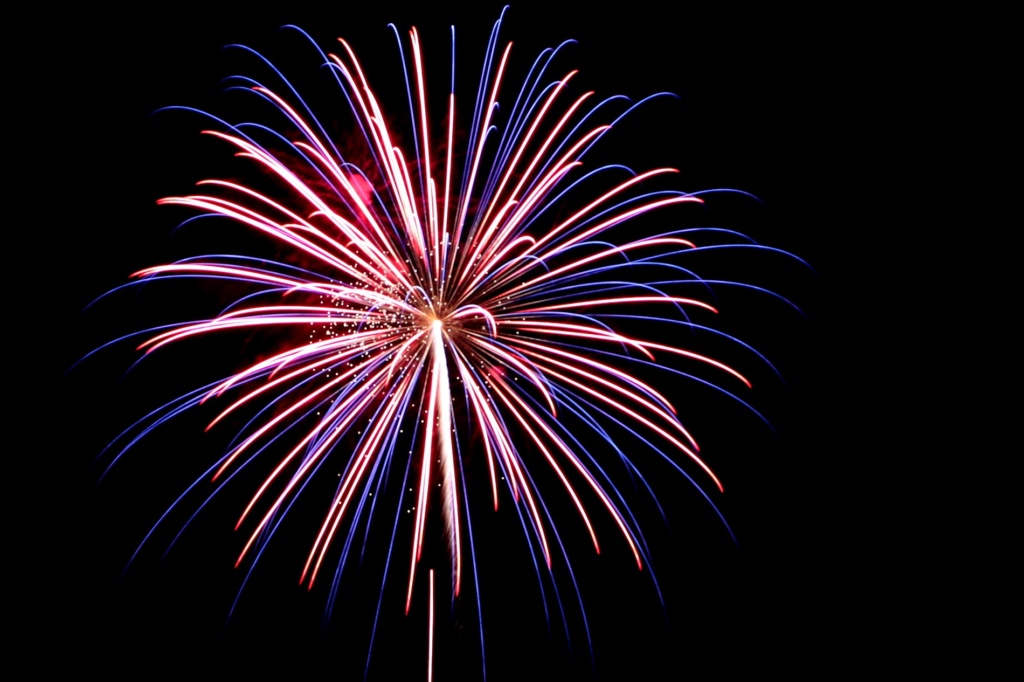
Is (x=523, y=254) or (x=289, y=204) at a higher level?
(x=289, y=204)

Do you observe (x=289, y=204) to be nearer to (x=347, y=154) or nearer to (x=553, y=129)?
(x=347, y=154)

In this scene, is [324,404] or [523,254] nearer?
[523,254]

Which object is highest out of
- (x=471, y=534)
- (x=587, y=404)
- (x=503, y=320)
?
(x=503, y=320)

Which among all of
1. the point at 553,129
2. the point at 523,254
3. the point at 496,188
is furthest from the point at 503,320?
the point at 553,129

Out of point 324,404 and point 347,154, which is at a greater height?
point 347,154

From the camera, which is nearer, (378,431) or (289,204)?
(378,431)

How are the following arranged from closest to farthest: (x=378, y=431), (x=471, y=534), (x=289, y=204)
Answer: (x=378, y=431) → (x=289, y=204) → (x=471, y=534)

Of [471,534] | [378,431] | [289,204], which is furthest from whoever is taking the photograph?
[471,534]

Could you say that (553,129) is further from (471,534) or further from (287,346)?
(471,534)

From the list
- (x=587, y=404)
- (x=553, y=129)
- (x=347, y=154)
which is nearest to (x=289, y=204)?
(x=347, y=154)
